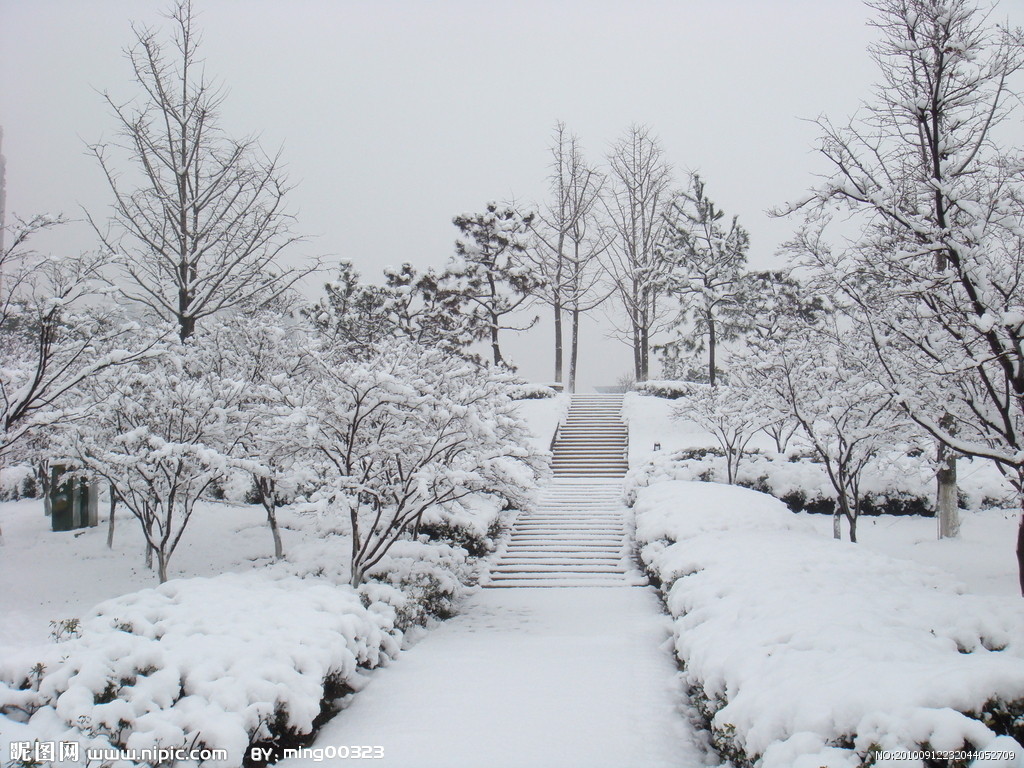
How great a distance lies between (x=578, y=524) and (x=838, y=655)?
12.0 metres

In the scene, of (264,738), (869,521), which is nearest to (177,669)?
(264,738)

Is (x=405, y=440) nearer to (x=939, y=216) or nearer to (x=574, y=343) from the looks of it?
(x=939, y=216)

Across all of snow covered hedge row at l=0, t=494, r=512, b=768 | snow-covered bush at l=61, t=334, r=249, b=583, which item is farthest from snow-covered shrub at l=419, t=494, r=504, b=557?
snow covered hedge row at l=0, t=494, r=512, b=768

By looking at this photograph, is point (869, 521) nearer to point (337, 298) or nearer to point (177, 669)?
point (177, 669)

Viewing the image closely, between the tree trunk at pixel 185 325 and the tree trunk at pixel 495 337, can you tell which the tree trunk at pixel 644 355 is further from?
the tree trunk at pixel 185 325

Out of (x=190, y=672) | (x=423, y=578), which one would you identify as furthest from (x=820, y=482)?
(x=190, y=672)

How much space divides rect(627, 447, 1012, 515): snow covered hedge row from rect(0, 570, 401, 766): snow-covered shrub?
12.1 meters

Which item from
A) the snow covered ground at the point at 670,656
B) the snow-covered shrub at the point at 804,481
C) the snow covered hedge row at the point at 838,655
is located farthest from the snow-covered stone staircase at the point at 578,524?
the snow covered hedge row at the point at 838,655

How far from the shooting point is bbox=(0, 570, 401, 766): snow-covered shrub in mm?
4574

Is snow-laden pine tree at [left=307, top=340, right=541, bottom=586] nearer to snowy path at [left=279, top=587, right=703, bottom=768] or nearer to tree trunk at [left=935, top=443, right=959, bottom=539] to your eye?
snowy path at [left=279, top=587, right=703, bottom=768]

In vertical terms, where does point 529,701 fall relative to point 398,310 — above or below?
below

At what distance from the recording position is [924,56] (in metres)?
7.09

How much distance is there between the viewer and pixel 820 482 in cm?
1784

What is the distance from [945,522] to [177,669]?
50.2 ft
